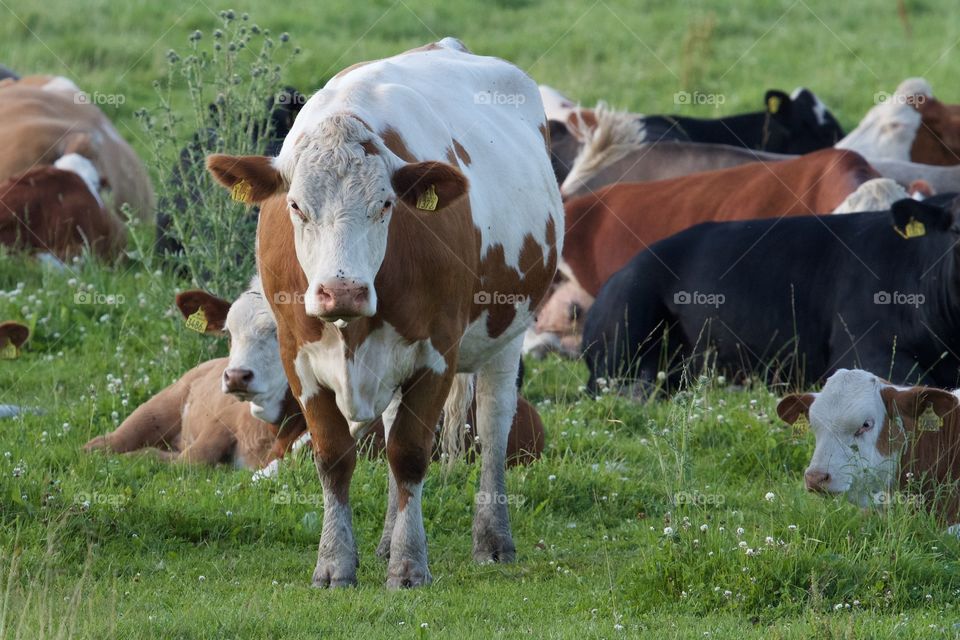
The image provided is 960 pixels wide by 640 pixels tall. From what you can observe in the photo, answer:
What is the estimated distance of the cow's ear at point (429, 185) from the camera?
6070 mm

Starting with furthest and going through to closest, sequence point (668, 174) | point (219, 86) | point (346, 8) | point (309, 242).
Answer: point (346, 8), point (668, 174), point (219, 86), point (309, 242)

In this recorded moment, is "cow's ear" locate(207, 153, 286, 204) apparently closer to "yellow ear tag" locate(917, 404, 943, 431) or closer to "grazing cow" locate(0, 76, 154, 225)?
"yellow ear tag" locate(917, 404, 943, 431)

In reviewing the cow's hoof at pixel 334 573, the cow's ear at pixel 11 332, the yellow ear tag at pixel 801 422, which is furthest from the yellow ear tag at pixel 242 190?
the yellow ear tag at pixel 801 422

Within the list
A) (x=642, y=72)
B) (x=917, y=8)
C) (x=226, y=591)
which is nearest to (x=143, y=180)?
(x=642, y=72)

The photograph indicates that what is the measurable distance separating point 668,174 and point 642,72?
7.03 meters

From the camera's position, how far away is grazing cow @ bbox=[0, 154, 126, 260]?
13289mm

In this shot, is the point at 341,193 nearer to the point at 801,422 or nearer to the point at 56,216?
the point at 801,422

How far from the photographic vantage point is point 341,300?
18.6 feet

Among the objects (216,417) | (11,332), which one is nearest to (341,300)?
(11,332)

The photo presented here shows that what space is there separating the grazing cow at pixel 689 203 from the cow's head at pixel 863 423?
19.1ft

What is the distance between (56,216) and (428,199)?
26.4ft

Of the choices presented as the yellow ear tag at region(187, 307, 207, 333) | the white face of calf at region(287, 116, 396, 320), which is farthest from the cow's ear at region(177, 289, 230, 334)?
the white face of calf at region(287, 116, 396, 320)

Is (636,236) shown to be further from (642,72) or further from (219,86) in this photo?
(642,72)

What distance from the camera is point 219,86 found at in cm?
1059
